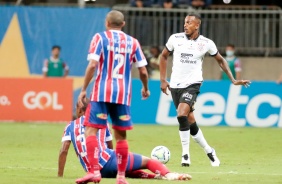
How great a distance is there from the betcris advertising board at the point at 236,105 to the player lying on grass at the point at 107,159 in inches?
507

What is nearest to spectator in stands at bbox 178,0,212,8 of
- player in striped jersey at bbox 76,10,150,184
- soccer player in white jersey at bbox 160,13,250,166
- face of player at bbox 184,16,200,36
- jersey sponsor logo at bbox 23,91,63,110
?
jersey sponsor logo at bbox 23,91,63,110

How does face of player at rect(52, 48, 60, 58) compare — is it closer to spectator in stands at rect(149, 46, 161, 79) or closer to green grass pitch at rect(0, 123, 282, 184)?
spectator in stands at rect(149, 46, 161, 79)

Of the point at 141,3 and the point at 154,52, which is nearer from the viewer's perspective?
the point at 154,52

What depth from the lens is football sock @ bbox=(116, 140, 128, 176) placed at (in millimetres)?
11281

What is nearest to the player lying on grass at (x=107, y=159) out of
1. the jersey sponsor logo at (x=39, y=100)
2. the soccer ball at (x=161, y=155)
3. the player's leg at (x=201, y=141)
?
the soccer ball at (x=161, y=155)

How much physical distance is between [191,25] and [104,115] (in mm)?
4331

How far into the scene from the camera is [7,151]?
57.8 feet

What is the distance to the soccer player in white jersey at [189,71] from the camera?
15180 mm

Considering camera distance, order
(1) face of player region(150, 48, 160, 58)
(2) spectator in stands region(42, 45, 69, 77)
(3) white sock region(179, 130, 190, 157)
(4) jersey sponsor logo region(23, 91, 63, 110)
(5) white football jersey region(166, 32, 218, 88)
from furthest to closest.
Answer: (2) spectator in stands region(42, 45, 69, 77)
(1) face of player region(150, 48, 160, 58)
(4) jersey sponsor logo region(23, 91, 63, 110)
(5) white football jersey region(166, 32, 218, 88)
(3) white sock region(179, 130, 190, 157)

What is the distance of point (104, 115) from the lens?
1130cm

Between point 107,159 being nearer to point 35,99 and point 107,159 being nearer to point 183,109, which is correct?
point 183,109

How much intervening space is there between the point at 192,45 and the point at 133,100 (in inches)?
415

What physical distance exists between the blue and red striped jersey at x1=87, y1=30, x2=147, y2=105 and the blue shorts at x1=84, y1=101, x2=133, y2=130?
10cm

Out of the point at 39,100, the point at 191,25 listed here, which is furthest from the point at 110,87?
the point at 39,100
